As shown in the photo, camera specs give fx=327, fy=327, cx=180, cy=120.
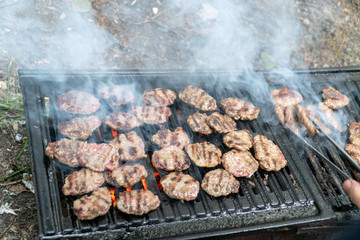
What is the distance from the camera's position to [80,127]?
3006mm

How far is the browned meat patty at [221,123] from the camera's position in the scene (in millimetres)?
3305

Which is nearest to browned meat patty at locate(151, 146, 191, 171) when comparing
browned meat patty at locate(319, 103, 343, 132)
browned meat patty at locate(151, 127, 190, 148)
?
browned meat patty at locate(151, 127, 190, 148)

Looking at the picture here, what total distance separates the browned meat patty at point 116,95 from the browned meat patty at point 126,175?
2.67ft

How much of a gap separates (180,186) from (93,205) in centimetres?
71

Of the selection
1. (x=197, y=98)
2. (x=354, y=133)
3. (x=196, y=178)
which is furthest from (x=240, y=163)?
(x=354, y=133)

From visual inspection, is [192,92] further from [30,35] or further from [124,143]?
[30,35]

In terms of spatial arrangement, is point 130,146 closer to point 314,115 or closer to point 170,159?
point 170,159

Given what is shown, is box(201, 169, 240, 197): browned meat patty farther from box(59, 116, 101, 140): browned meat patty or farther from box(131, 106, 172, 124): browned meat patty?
box(59, 116, 101, 140): browned meat patty

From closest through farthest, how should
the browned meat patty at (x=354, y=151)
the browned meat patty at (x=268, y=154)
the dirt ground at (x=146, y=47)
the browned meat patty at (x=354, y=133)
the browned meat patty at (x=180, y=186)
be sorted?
the browned meat patty at (x=180, y=186) → the browned meat patty at (x=268, y=154) → the dirt ground at (x=146, y=47) → the browned meat patty at (x=354, y=151) → the browned meat patty at (x=354, y=133)

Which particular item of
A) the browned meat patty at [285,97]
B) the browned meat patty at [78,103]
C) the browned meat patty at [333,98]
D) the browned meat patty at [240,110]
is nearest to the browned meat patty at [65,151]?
the browned meat patty at [78,103]

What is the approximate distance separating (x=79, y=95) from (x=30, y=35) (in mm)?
2347

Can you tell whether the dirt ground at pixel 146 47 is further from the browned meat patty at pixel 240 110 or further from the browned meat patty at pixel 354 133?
the browned meat patty at pixel 354 133

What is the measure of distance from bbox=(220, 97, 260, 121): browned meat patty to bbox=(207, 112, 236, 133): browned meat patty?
0.25 feet

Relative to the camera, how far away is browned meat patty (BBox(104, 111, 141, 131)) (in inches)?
123
